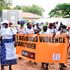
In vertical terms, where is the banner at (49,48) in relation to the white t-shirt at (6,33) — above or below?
below

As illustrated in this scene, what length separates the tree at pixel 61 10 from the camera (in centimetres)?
6253

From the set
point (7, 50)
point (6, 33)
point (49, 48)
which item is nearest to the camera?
point (7, 50)

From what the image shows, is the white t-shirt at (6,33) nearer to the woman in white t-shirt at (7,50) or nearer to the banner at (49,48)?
the woman in white t-shirt at (7,50)

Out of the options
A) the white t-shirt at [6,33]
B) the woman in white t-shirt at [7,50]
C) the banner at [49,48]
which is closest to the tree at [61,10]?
the banner at [49,48]

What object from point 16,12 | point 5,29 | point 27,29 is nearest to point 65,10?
point 16,12

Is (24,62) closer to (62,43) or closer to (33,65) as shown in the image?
(33,65)

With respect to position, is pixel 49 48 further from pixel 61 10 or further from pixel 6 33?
pixel 61 10

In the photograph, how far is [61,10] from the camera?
214 feet

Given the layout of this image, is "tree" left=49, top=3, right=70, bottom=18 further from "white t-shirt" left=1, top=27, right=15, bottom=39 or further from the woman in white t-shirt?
the woman in white t-shirt

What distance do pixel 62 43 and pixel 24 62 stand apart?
3.46 metres

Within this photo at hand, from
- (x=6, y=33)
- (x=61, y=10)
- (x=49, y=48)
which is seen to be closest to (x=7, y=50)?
(x=6, y=33)

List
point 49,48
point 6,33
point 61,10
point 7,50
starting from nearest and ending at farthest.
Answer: point 7,50 → point 6,33 → point 49,48 → point 61,10

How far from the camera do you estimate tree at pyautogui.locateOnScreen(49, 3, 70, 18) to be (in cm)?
6253

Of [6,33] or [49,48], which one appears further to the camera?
[49,48]
